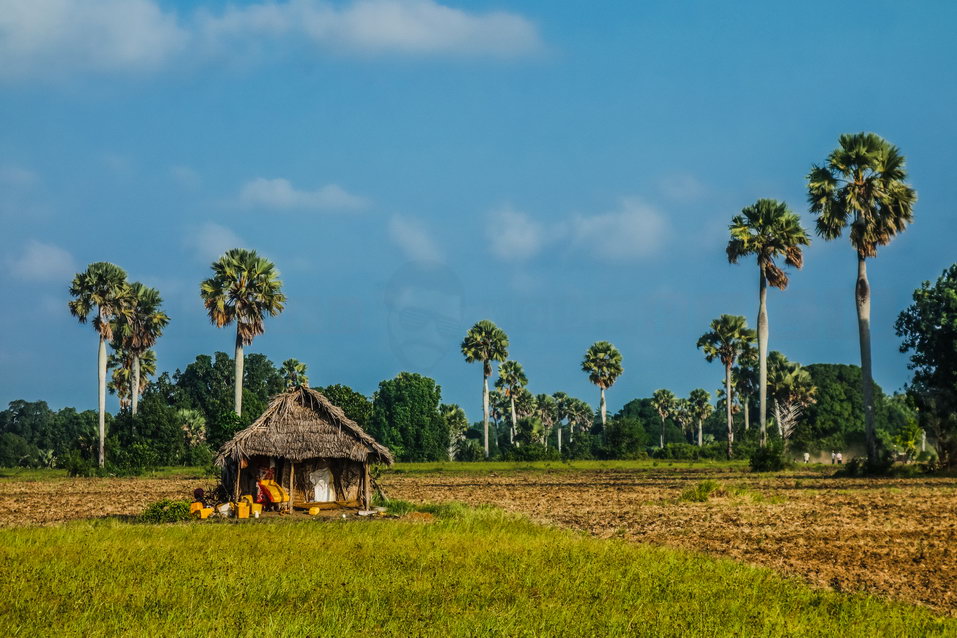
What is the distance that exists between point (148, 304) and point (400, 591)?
210ft

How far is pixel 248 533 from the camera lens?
2306 centimetres

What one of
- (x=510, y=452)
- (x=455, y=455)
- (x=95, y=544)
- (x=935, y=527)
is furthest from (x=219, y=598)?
(x=455, y=455)

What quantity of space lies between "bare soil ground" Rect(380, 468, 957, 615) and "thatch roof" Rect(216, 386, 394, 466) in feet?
20.9

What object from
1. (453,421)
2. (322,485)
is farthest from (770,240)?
(453,421)

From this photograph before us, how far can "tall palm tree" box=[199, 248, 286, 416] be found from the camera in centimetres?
5762

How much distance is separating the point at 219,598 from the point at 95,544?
7.54 meters

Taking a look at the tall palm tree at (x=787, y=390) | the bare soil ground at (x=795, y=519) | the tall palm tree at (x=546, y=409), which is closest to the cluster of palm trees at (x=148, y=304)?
the bare soil ground at (x=795, y=519)

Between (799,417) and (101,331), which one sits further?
(799,417)

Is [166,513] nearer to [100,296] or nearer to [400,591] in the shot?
[400,591]

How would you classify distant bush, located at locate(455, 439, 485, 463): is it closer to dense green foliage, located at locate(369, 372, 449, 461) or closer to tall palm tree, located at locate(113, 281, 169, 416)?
dense green foliage, located at locate(369, 372, 449, 461)

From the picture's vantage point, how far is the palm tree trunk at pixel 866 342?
46.0 metres

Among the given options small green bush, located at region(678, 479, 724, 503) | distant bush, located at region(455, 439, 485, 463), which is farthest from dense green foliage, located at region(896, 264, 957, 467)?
distant bush, located at region(455, 439, 485, 463)

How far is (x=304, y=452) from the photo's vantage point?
28.9 m

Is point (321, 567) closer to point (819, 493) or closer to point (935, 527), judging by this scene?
point (935, 527)
